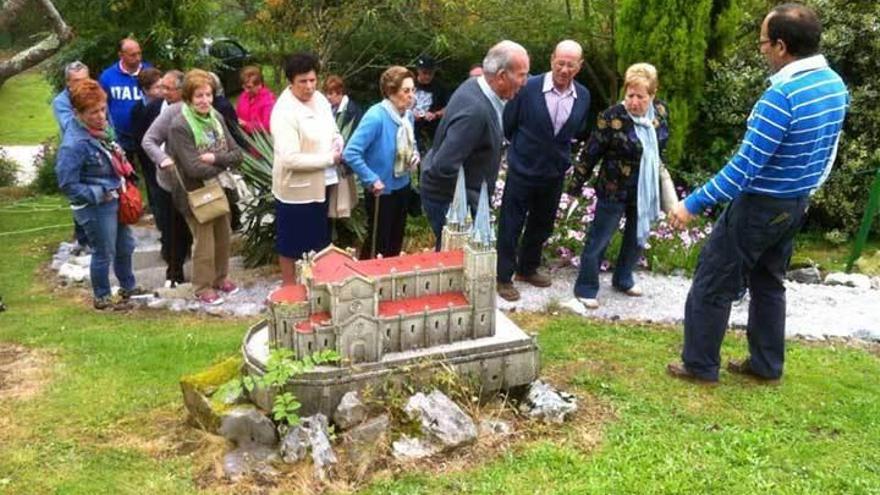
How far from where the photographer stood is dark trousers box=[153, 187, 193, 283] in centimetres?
730

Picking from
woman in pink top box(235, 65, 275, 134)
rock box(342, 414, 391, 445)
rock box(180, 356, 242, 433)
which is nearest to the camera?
rock box(342, 414, 391, 445)

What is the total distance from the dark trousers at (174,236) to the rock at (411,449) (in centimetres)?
365

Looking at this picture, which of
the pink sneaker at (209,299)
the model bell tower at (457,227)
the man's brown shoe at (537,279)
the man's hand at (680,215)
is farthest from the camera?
the man's brown shoe at (537,279)

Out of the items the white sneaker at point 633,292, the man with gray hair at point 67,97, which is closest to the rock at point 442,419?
the white sneaker at point 633,292

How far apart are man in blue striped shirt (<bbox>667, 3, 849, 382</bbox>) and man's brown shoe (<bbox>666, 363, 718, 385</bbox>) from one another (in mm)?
24

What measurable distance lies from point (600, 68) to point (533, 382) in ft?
26.8

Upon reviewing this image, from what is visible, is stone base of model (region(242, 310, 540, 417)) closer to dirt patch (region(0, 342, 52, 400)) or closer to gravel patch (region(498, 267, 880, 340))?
dirt patch (region(0, 342, 52, 400))

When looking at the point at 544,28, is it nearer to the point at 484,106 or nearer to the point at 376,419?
the point at 484,106

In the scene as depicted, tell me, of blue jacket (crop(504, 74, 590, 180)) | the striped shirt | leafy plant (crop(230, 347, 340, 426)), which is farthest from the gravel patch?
leafy plant (crop(230, 347, 340, 426))

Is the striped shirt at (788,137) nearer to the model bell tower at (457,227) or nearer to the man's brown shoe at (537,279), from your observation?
the model bell tower at (457,227)

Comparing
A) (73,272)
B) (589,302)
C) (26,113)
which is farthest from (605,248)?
(26,113)

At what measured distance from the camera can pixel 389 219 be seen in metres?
6.82

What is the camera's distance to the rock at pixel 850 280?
7.75m

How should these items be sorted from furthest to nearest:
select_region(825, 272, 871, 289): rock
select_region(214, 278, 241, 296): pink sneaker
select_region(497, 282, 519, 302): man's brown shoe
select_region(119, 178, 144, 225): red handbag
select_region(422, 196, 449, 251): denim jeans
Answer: select_region(825, 272, 871, 289): rock, select_region(214, 278, 241, 296): pink sneaker, select_region(497, 282, 519, 302): man's brown shoe, select_region(119, 178, 144, 225): red handbag, select_region(422, 196, 449, 251): denim jeans
